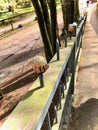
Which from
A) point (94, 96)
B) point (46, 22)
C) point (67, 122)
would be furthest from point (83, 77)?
point (67, 122)

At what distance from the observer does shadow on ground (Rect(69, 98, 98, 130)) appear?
3684mm

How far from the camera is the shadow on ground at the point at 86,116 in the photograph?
368 centimetres

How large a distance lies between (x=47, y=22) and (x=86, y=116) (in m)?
2.94

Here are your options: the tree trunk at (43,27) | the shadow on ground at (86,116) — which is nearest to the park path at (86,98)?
the shadow on ground at (86,116)

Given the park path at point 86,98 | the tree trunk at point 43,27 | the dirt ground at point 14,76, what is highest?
the tree trunk at point 43,27

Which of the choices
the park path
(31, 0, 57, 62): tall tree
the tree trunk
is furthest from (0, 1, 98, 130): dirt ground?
A: (31, 0, 57, 62): tall tree

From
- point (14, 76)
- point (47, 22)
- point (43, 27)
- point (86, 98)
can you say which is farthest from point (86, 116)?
point (14, 76)

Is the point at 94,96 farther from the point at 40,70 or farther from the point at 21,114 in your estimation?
the point at 21,114

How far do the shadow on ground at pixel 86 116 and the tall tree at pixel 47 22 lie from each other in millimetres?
2164

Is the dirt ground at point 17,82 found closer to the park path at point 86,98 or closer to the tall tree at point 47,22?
the park path at point 86,98

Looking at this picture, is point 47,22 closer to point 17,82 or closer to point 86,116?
point 17,82

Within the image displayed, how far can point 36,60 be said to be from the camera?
6.80ft

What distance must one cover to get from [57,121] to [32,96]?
103cm

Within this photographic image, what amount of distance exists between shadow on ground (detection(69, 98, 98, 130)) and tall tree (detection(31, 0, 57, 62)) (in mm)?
2164
